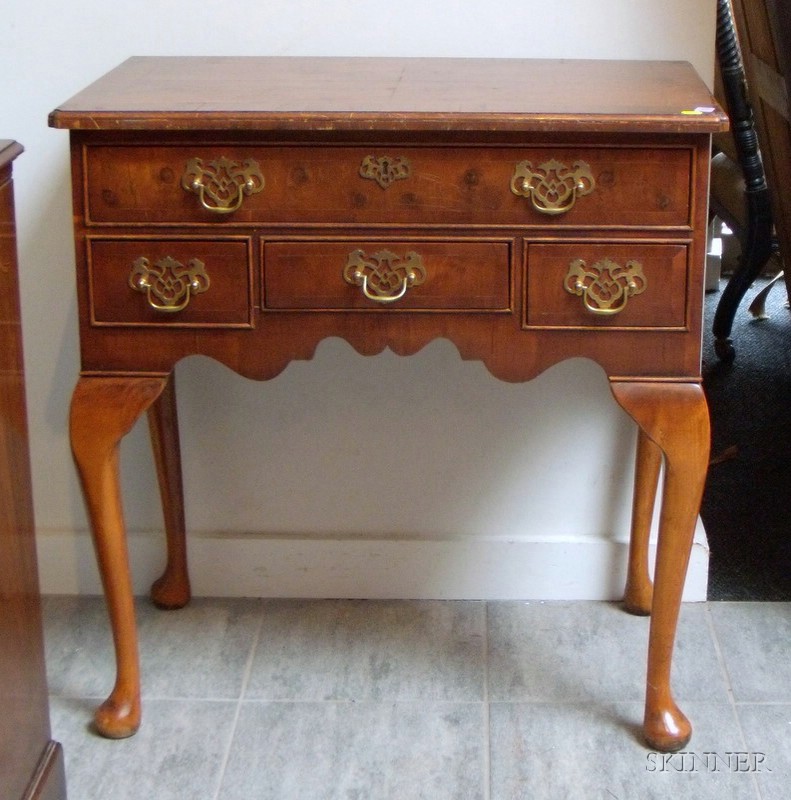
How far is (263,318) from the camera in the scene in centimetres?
157

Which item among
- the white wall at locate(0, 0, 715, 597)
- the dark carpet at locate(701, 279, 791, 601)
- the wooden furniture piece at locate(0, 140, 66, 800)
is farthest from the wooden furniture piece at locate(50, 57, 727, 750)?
the dark carpet at locate(701, 279, 791, 601)

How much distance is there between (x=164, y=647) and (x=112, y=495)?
0.42 m

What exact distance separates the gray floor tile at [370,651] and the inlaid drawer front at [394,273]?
631 mm

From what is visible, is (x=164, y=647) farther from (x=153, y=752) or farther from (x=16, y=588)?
(x=16, y=588)

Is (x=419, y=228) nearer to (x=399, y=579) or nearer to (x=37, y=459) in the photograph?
(x=399, y=579)

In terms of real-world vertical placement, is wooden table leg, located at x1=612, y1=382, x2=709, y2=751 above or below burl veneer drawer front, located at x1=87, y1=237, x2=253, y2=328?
below

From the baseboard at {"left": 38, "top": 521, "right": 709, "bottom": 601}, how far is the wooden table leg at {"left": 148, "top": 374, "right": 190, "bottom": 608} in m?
0.04

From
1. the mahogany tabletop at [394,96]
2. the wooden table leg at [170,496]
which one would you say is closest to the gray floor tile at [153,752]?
the wooden table leg at [170,496]

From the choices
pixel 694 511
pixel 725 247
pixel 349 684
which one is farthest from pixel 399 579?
pixel 725 247

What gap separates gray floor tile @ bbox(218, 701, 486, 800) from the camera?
5.40 feet

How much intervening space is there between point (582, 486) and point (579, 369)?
0.21 metres

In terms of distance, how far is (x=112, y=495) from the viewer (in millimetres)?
1648

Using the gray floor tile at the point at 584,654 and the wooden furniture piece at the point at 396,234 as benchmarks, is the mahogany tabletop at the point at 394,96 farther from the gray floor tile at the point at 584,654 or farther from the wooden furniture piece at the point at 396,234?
the gray floor tile at the point at 584,654

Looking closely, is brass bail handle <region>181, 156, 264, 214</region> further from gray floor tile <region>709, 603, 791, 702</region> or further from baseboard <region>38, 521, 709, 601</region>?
gray floor tile <region>709, 603, 791, 702</region>
